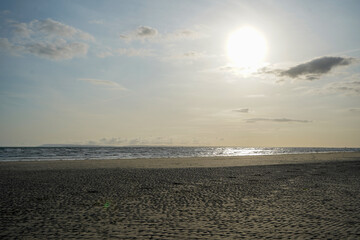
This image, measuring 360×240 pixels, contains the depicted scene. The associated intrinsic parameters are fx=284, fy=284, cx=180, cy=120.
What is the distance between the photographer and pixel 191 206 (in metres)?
14.5

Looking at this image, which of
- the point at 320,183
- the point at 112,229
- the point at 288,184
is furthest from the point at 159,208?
the point at 320,183

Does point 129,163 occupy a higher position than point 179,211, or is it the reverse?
point 129,163

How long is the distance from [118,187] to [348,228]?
14.7m

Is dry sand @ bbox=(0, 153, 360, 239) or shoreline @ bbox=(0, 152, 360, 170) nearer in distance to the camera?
dry sand @ bbox=(0, 153, 360, 239)

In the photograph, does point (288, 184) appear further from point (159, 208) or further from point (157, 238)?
point (157, 238)

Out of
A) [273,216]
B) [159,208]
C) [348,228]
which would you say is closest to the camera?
[348,228]

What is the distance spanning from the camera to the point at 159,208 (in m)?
14.1

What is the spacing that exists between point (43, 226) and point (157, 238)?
4803 mm

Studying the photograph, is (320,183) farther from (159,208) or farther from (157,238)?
(157,238)

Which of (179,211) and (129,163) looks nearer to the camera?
(179,211)

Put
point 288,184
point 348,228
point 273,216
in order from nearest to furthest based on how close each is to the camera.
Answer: point 348,228
point 273,216
point 288,184

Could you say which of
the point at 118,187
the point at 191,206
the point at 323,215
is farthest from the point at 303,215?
the point at 118,187

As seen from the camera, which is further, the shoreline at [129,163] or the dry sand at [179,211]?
the shoreline at [129,163]

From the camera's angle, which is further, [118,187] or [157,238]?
[118,187]
